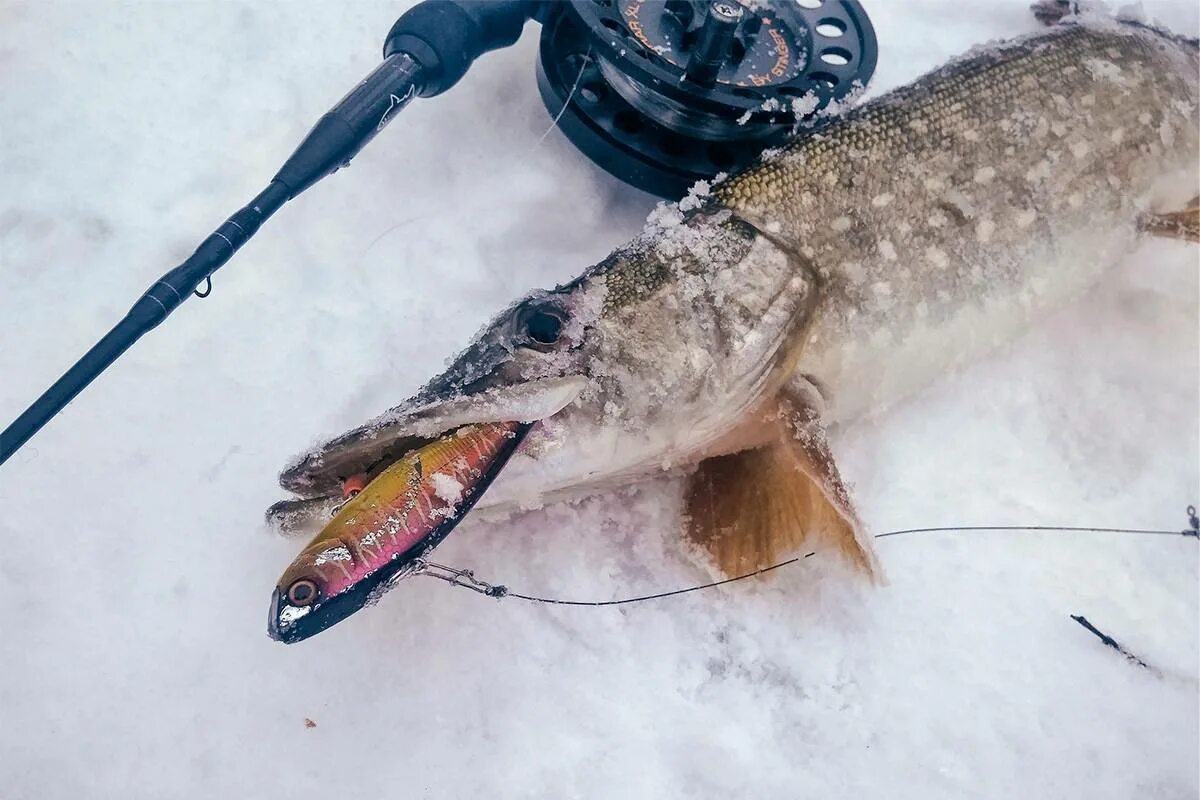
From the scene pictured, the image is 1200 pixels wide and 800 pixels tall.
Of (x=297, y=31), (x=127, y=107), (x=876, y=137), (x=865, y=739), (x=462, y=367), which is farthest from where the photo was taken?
(x=297, y=31)

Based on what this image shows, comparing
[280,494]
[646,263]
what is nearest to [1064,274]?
[646,263]

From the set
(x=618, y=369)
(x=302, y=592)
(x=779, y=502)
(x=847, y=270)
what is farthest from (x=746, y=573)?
(x=302, y=592)

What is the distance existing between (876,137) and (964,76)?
0.99ft

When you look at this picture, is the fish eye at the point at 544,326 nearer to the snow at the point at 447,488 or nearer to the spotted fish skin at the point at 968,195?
the snow at the point at 447,488

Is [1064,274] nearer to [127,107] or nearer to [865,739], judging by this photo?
[865,739]

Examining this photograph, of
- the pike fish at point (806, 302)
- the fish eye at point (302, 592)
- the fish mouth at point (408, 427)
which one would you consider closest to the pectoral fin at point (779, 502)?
the pike fish at point (806, 302)

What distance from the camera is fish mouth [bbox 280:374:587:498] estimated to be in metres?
1.23

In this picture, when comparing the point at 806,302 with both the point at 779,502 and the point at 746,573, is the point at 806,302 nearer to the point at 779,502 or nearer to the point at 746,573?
the point at 779,502

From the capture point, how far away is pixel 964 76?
1.81 meters

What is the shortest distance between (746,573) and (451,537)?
1.80 ft

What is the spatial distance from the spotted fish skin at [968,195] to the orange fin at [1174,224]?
0.11 feet

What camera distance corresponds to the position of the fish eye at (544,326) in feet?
Answer: 4.49

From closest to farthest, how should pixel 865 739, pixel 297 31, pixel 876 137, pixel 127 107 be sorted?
pixel 865 739
pixel 876 137
pixel 127 107
pixel 297 31

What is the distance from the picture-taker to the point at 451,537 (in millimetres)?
1535
